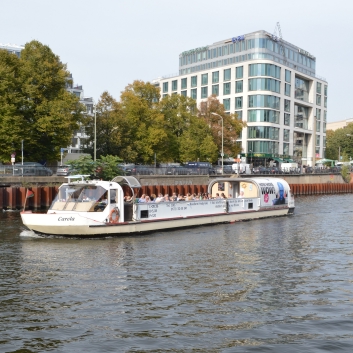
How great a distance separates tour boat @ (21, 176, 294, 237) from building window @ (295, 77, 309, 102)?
88733mm

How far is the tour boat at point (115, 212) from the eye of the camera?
26.8 m

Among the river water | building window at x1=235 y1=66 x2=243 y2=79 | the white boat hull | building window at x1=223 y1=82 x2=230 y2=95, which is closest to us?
the river water

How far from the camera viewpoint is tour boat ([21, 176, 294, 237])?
26.8 m

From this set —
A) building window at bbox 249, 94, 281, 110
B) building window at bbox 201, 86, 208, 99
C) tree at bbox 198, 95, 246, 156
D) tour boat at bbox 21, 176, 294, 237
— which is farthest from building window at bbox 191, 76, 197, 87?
tour boat at bbox 21, 176, 294, 237

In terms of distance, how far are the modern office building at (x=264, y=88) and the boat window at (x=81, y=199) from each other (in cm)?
8628

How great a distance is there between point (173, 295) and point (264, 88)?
325 ft

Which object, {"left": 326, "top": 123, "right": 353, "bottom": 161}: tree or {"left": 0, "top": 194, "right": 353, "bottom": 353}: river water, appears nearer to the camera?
{"left": 0, "top": 194, "right": 353, "bottom": 353}: river water

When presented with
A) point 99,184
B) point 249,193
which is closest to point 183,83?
point 249,193

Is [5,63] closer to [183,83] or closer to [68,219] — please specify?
[68,219]

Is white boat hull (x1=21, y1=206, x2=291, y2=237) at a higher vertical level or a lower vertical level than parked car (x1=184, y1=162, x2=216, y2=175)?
lower

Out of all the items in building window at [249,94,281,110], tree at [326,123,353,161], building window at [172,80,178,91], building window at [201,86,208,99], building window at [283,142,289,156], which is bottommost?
building window at [283,142,289,156]

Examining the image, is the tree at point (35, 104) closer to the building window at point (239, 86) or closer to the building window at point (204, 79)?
the building window at point (239, 86)

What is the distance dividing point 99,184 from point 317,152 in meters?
111

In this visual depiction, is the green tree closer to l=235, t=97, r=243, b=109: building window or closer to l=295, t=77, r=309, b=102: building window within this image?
l=235, t=97, r=243, b=109: building window
